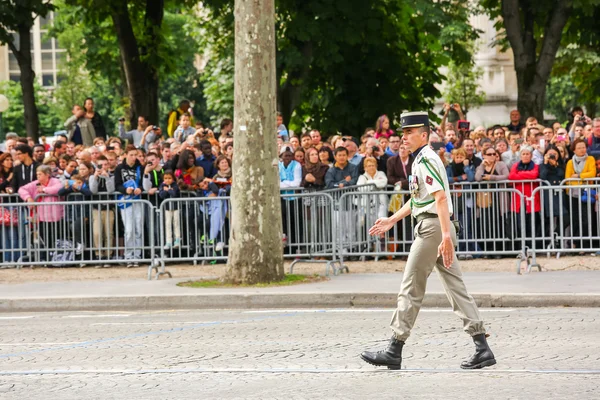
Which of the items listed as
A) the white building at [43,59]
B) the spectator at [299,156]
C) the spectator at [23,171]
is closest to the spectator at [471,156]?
the spectator at [299,156]

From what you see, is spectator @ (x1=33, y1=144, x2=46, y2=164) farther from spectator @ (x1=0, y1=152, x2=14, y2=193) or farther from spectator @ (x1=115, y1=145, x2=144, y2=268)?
spectator @ (x1=115, y1=145, x2=144, y2=268)

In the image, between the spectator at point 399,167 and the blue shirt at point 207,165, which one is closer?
the spectator at point 399,167

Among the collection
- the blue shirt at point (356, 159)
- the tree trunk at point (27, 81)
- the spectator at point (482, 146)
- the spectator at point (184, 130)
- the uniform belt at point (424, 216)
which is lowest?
the uniform belt at point (424, 216)

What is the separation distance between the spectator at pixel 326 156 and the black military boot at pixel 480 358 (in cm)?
992

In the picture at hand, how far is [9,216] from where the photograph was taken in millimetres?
17922

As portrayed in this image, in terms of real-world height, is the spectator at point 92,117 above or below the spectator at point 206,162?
above

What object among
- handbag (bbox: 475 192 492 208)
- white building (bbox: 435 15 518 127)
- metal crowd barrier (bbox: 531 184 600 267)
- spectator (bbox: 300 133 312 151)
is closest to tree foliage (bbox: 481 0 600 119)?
spectator (bbox: 300 133 312 151)

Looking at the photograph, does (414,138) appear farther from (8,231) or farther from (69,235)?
(8,231)

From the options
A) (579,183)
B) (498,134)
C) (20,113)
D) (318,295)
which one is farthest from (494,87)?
(318,295)

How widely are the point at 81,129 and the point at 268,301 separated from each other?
35.6ft

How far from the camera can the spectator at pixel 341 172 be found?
60.0 ft

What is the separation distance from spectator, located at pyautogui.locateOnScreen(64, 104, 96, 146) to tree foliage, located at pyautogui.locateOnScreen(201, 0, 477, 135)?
5.13m

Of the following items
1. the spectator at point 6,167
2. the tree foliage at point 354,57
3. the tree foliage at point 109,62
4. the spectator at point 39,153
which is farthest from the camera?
the tree foliage at point 109,62

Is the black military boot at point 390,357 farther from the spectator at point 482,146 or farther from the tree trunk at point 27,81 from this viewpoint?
the tree trunk at point 27,81
